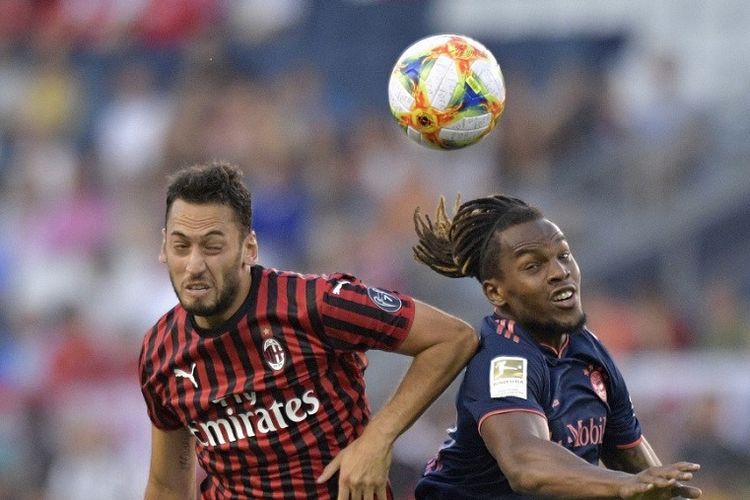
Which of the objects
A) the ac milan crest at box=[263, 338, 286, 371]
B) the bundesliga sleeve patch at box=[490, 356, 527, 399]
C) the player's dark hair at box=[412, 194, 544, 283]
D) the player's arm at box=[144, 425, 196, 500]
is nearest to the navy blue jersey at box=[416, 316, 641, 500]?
the bundesliga sleeve patch at box=[490, 356, 527, 399]

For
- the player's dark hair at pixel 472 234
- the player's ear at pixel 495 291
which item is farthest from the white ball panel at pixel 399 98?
the player's ear at pixel 495 291

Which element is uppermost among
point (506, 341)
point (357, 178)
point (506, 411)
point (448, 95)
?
point (357, 178)

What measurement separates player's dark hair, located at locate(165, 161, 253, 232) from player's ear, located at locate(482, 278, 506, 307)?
0.83 metres

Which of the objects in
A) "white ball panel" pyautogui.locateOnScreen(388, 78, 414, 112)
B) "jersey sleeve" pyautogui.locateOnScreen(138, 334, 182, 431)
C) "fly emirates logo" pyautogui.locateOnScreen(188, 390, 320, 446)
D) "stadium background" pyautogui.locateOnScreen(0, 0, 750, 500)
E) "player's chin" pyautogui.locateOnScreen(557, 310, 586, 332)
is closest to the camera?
"player's chin" pyautogui.locateOnScreen(557, 310, 586, 332)

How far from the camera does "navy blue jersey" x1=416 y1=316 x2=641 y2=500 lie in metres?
4.72

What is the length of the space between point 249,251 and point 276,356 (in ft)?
1.20

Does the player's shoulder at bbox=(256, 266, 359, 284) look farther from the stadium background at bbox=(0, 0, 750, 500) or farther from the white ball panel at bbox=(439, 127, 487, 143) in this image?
the stadium background at bbox=(0, 0, 750, 500)

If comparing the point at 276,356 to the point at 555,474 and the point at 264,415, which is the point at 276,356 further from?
the point at 555,474

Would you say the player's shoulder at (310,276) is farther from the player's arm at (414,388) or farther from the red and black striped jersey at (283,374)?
the player's arm at (414,388)

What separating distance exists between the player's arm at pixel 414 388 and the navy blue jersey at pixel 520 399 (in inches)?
2.8

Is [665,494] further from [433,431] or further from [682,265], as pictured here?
[682,265]

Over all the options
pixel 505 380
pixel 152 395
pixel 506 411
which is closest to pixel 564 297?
pixel 505 380

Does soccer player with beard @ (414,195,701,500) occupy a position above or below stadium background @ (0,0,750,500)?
below

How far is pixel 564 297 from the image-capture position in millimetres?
4805
